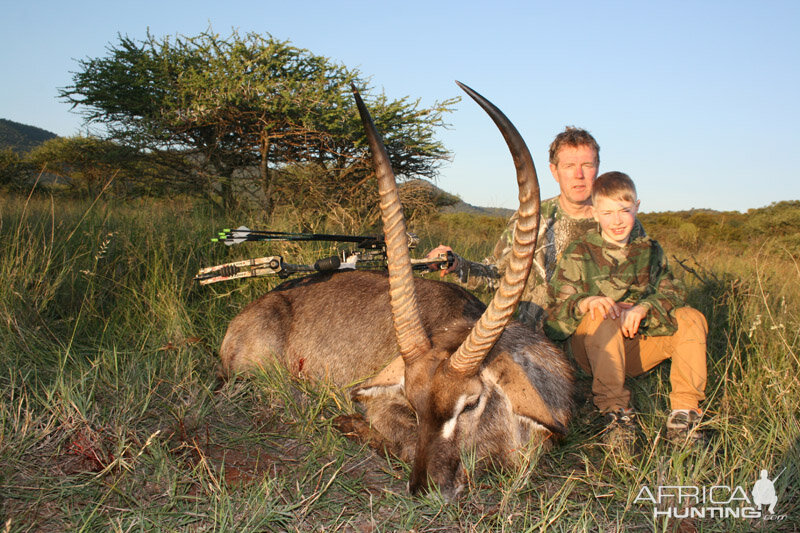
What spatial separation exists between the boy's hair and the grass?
1.36 meters

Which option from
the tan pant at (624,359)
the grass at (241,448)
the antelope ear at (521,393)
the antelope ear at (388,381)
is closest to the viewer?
the grass at (241,448)

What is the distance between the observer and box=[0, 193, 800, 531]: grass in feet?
8.25

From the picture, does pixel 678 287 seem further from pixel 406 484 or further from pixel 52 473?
pixel 52 473

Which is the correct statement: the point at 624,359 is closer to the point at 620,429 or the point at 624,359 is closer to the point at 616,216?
the point at 620,429

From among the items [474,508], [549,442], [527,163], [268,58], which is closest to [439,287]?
[549,442]

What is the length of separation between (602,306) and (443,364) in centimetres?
126

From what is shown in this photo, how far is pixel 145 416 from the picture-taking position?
3371mm

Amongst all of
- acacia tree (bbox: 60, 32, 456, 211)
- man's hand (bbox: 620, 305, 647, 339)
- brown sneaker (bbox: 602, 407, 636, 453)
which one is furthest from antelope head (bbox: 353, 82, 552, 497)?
acacia tree (bbox: 60, 32, 456, 211)

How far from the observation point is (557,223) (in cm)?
521

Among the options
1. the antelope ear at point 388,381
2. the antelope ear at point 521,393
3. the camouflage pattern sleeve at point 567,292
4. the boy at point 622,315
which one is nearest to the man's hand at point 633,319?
the boy at point 622,315

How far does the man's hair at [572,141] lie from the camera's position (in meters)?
4.83

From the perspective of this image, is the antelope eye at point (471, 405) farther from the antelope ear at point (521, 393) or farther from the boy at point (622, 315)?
the boy at point (622, 315)

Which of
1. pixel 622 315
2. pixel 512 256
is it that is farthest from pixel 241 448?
pixel 622 315

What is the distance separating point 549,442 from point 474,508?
0.77m
